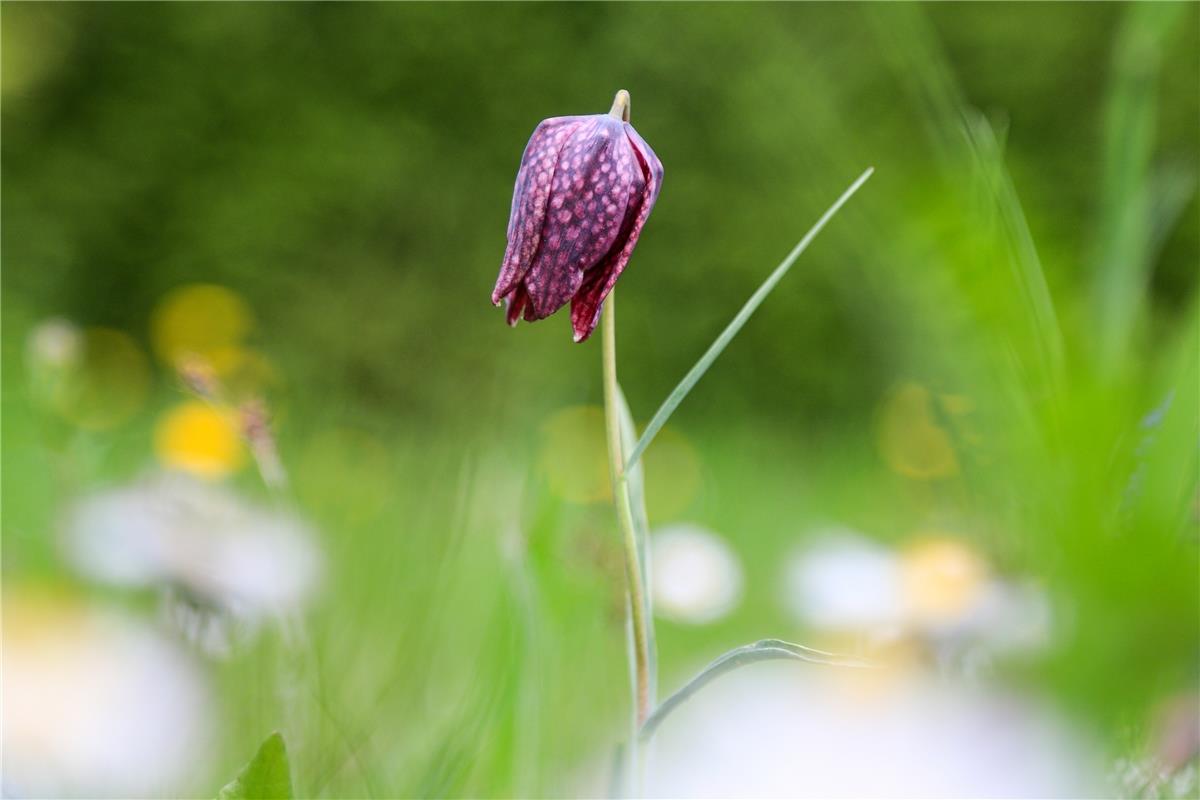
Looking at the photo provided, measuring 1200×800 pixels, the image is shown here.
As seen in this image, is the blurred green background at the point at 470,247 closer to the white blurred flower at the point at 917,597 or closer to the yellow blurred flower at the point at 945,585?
the white blurred flower at the point at 917,597

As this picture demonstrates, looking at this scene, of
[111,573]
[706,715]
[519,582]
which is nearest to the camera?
[519,582]

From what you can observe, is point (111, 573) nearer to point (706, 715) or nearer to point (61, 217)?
point (706, 715)

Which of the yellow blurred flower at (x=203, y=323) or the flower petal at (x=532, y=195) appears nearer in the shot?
the flower petal at (x=532, y=195)

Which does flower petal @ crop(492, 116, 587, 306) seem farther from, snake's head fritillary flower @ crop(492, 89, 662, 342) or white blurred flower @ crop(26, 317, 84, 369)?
Result: white blurred flower @ crop(26, 317, 84, 369)

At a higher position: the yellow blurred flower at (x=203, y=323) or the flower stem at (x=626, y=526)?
the yellow blurred flower at (x=203, y=323)

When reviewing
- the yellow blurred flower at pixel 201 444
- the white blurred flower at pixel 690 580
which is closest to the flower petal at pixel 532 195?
the white blurred flower at pixel 690 580

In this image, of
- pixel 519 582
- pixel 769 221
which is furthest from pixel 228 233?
pixel 519 582
